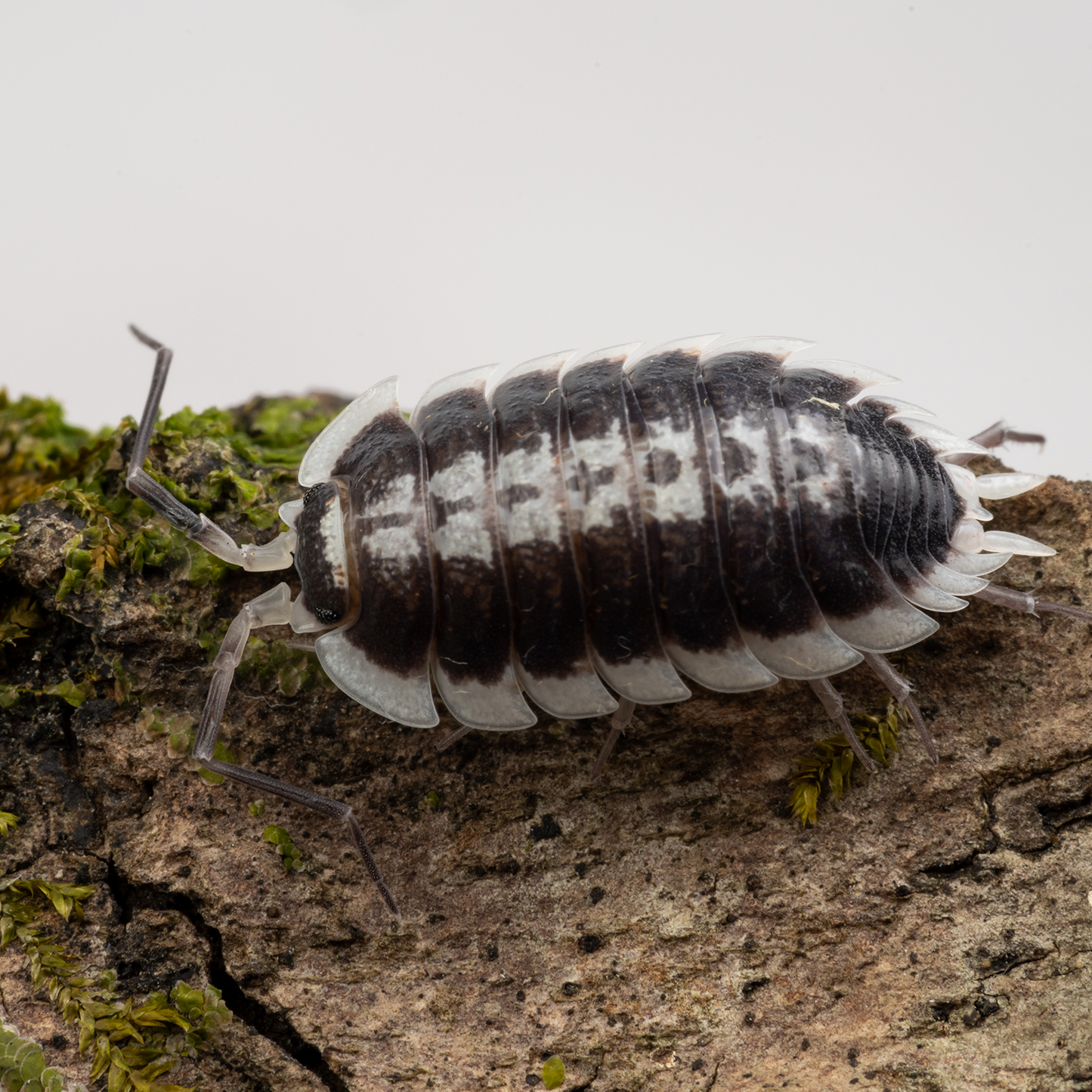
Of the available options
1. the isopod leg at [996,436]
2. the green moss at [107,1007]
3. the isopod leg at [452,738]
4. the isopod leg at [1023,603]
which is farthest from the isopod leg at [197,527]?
the isopod leg at [996,436]

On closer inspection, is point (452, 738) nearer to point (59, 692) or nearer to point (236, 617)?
point (236, 617)

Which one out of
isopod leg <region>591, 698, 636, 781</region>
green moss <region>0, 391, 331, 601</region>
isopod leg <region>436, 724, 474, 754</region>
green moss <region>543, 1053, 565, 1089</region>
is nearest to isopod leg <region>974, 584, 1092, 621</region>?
isopod leg <region>591, 698, 636, 781</region>

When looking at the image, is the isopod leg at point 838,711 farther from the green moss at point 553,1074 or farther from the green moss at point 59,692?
the green moss at point 59,692

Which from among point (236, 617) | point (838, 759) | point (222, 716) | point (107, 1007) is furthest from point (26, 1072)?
point (838, 759)

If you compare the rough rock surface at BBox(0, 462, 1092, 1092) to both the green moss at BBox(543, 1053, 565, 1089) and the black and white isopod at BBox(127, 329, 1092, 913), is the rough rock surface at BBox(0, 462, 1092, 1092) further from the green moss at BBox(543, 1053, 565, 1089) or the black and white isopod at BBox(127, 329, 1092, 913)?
the black and white isopod at BBox(127, 329, 1092, 913)

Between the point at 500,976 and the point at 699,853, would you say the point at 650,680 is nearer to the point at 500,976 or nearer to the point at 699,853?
the point at 699,853
